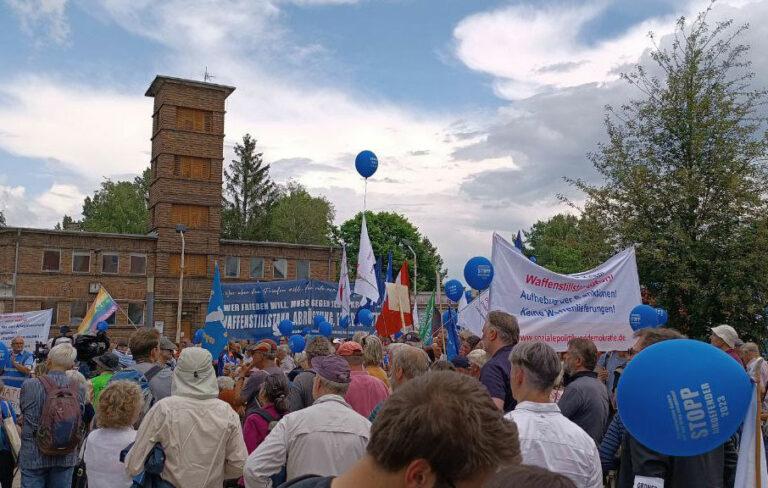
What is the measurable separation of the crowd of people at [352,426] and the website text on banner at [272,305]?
9.13 m

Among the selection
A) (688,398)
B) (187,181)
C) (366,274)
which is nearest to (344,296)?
(366,274)

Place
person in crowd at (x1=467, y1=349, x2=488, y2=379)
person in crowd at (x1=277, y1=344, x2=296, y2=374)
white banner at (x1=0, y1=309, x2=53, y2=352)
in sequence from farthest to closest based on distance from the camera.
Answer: white banner at (x1=0, y1=309, x2=53, y2=352), person in crowd at (x1=277, y1=344, x2=296, y2=374), person in crowd at (x1=467, y1=349, x2=488, y2=379)

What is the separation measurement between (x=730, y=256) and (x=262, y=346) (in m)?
10.1

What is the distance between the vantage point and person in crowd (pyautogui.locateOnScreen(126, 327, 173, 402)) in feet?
22.1

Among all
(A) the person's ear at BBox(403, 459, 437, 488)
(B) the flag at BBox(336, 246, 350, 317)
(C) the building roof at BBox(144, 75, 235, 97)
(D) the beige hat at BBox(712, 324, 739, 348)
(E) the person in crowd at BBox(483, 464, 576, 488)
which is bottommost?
(A) the person's ear at BBox(403, 459, 437, 488)

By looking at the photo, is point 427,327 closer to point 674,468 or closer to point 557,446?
point 674,468

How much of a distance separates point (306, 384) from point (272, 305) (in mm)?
11073

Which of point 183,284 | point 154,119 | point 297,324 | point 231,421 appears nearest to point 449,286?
point 297,324

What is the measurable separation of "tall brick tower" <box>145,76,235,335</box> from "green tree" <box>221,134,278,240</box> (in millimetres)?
14292

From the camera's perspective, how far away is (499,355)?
5770 mm

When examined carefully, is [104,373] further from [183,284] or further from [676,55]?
[183,284]

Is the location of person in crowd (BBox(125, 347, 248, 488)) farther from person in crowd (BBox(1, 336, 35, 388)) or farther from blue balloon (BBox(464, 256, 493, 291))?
person in crowd (BBox(1, 336, 35, 388))

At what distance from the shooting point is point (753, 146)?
14.8 metres

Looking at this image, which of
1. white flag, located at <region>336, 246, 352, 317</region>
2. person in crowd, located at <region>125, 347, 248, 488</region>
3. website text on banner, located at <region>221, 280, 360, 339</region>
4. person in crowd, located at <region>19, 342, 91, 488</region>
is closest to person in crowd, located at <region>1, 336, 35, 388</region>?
website text on banner, located at <region>221, 280, 360, 339</region>
